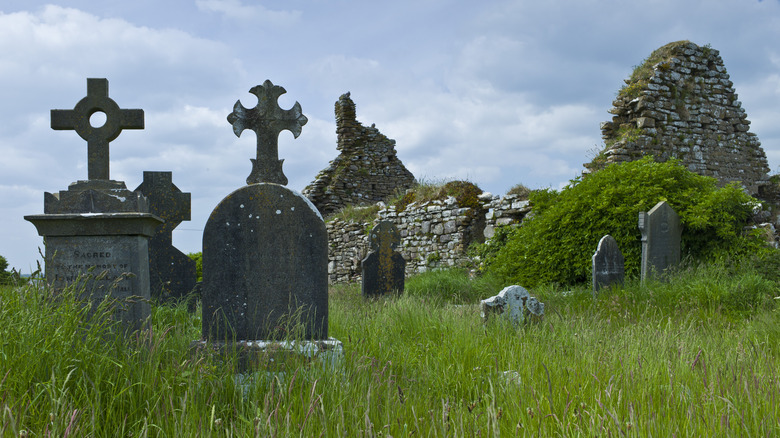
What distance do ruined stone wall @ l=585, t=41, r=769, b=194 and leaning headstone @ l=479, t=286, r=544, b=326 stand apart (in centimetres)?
809

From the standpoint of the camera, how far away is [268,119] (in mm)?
4922

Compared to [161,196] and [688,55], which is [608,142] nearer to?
[688,55]

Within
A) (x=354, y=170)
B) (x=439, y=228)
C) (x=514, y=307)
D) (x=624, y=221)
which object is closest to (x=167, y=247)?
(x=514, y=307)

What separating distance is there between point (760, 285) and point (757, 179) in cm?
939

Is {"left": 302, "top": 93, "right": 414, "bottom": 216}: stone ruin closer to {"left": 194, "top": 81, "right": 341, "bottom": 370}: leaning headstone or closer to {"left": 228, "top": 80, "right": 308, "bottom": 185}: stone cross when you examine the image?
{"left": 228, "top": 80, "right": 308, "bottom": 185}: stone cross

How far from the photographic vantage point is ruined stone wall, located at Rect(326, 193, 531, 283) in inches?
523

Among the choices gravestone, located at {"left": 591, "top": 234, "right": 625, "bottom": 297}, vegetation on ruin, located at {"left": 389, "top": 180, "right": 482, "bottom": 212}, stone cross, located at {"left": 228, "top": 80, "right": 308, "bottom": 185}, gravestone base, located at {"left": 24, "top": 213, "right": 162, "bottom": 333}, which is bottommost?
gravestone, located at {"left": 591, "top": 234, "right": 625, "bottom": 297}

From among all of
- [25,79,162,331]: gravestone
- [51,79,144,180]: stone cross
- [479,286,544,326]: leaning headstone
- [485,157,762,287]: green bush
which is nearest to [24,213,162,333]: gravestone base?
[25,79,162,331]: gravestone

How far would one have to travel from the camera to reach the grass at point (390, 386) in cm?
246

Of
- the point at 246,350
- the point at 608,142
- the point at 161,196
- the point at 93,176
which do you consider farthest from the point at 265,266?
the point at 608,142

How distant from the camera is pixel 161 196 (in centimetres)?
863

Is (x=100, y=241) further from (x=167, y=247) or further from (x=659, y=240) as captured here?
(x=659, y=240)

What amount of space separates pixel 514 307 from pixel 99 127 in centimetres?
463

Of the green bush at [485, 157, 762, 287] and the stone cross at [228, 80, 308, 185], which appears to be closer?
the stone cross at [228, 80, 308, 185]
